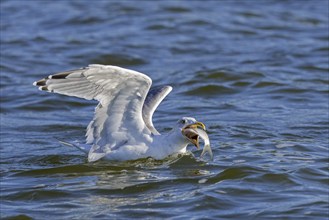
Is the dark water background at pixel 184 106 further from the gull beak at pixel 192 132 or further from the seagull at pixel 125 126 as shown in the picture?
the gull beak at pixel 192 132

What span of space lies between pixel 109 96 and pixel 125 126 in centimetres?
55

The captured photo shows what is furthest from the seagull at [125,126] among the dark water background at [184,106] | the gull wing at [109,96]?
the dark water background at [184,106]

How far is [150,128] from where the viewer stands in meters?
10.8

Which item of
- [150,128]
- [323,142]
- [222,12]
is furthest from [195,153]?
[222,12]

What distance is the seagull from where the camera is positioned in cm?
986

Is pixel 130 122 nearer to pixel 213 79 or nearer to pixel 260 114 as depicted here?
pixel 260 114

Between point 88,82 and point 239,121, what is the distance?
3.34 meters

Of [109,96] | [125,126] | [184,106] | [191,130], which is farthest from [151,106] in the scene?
[184,106]

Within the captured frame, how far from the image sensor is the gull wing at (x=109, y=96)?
9.63 meters

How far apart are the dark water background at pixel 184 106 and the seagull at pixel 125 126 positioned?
7.1 inches

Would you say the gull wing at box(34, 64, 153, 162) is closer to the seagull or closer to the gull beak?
the seagull

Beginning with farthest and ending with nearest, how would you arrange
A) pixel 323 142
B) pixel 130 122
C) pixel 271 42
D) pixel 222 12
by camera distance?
pixel 222 12
pixel 271 42
pixel 323 142
pixel 130 122

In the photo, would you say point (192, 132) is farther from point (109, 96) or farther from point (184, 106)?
point (184, 106)

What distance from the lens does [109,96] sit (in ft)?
33.1
